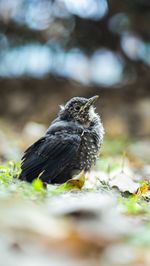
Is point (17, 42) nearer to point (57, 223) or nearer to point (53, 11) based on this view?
point (53, 11)

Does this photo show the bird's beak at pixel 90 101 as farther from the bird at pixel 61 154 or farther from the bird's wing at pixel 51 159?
the bird's wing at pixel 51 159

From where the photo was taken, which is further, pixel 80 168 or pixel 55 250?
pixel 80 168

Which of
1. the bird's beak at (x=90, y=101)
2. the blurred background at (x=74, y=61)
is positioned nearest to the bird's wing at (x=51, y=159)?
the bird's beak at (x=90, y=101)

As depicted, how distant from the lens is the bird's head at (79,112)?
4.33 m

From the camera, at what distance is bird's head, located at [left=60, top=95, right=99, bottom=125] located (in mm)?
4332

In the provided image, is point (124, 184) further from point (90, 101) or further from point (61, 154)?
point (90, 101)

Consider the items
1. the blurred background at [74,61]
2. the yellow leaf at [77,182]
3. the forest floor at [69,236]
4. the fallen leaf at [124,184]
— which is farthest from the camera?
the blurred background at [74,61]

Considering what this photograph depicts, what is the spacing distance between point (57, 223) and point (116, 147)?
5.93 meters

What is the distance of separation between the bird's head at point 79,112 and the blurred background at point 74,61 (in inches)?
188

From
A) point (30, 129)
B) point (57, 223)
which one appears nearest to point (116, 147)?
point (30, 129)

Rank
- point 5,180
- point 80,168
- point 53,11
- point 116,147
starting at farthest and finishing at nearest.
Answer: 1. point 53,11
2. point 116,147
3. point 80,168
4. point 5,180

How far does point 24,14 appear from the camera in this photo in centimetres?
964

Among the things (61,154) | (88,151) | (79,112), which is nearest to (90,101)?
(79,112)

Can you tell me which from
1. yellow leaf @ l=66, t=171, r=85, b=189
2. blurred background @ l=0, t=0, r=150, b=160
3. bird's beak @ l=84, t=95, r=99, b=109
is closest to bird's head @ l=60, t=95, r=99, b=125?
bird's beak @ l=84, t=95, r=99, b=109
